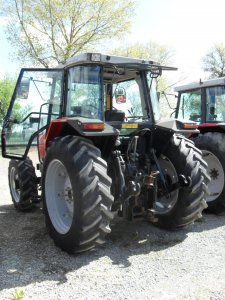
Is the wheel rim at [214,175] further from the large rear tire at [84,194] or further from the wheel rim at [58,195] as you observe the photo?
the large rear tire at [84,194]

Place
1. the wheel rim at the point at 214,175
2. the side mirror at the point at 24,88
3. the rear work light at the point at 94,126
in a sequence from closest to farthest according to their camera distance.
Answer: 1. the rear work light at the point at 94,126
2. the side mirror at the point at 24,88
3. the wheel rim at the point at 214,175

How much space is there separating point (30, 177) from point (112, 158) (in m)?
2.13

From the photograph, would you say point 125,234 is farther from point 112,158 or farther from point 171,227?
point 112,158

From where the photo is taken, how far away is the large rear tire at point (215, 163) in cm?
610

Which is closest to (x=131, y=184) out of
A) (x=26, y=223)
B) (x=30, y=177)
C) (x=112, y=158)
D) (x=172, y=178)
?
(x=112, y=158)

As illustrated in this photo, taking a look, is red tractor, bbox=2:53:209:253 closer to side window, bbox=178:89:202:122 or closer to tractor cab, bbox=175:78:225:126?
tractor cab, bbox=175:78:225:126

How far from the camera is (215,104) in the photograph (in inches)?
269

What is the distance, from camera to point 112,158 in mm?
4598

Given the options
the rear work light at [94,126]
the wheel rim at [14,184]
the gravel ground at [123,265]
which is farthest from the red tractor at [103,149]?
the wheel rim at [14,184]

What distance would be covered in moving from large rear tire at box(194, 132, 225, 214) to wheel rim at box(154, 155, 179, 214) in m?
1.32

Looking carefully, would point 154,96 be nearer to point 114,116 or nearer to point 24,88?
point 114,116

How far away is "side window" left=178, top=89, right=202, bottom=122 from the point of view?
7.14 m

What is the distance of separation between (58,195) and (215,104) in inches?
140

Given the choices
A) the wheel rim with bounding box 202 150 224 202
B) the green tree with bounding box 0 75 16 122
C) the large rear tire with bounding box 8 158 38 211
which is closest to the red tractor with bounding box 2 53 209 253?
the large rear tire with bounding box 8 158 38 211
